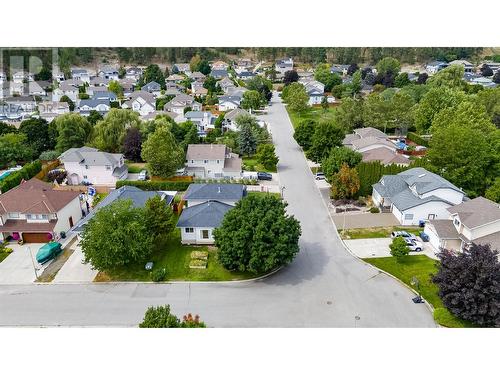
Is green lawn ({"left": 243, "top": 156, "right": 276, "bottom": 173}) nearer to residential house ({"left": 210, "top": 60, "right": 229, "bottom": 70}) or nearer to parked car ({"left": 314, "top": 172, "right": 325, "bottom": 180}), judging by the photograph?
parked car ({"left": 314, "top": 172, "right": 325, "bottom": 180})

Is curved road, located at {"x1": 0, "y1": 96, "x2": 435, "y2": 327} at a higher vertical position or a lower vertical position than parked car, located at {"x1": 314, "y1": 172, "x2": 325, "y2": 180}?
lower

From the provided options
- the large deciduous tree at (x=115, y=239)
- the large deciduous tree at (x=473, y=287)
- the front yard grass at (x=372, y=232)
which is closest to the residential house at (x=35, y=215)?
the large deciduous tree at (x=115, y=239)

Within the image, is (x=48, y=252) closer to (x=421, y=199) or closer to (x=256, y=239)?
(x=256, y=239)

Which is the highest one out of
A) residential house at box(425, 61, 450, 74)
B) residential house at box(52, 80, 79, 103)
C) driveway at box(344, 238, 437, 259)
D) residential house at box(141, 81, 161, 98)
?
residential house at box(425, 61, 450, 74)

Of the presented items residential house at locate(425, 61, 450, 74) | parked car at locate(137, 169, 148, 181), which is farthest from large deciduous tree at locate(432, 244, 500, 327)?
residential house at locate(425, 61, 450, 74)

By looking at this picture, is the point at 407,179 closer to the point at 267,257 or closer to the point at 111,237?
the point at 267,257

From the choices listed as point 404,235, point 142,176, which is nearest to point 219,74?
point 142,176
